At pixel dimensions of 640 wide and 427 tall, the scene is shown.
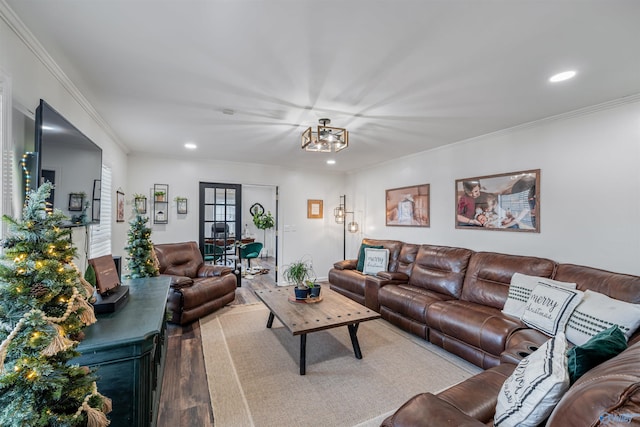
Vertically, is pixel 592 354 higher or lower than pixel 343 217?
lower

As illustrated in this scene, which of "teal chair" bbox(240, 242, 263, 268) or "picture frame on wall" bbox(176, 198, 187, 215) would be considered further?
"teal chair" bbox(240, 242, 263, 268)

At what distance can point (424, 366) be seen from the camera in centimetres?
268

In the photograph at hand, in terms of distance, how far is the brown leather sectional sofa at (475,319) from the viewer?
0.84m

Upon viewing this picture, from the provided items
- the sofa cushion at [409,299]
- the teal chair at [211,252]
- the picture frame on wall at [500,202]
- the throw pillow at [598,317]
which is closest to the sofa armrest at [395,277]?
the sofa cushion at [409,299]

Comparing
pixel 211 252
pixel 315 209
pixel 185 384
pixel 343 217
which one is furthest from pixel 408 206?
pixel 185 384

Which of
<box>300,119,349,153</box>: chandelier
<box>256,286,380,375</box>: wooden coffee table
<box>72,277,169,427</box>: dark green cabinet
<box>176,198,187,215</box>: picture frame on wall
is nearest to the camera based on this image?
<box>72,277,169,427</box>: dark green cabinet

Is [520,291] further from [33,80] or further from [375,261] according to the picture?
[33,80]

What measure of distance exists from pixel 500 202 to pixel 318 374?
9.59 ft

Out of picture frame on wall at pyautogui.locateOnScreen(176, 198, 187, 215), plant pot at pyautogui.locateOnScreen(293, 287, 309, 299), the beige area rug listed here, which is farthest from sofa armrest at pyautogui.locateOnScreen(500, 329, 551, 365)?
picture frame on wall at pyautogui.locateOnScreen(176, 198, 187, 215)

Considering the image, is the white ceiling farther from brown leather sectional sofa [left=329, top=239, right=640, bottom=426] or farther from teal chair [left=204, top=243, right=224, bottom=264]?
teal chair [left=204, top=243, right=224, bottom=264]

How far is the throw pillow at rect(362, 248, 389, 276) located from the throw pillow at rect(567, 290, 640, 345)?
2.59m

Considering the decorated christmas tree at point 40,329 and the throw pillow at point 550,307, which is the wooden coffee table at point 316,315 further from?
the decorated christmas tree at point 40,329

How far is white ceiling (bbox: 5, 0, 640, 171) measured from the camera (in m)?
1.46

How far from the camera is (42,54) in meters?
1.81
